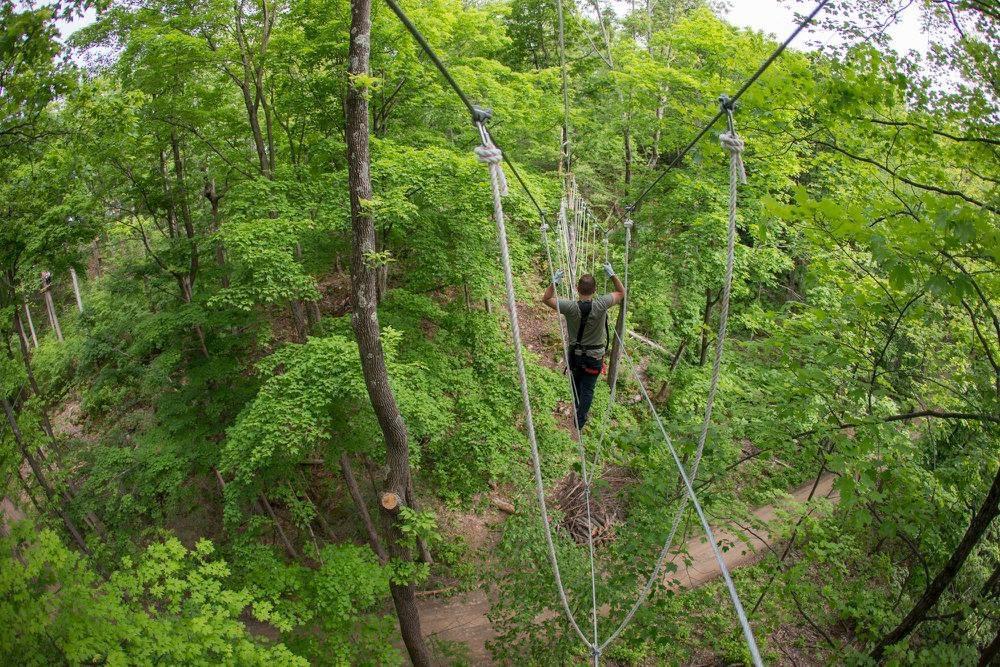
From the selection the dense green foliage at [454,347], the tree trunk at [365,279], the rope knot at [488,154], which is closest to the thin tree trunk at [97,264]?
the dense green foliage at [454,347]

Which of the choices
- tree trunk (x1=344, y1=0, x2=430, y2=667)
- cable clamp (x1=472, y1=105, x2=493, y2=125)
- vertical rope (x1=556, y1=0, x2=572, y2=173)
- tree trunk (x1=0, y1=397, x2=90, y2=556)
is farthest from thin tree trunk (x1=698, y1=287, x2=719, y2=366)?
tree trunk (x1=0, y1=397, x2=90, y2=556)

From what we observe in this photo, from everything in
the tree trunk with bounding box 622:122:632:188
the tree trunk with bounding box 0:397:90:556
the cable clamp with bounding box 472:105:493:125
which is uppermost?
the cable clamp with bounding box 472:105:493:125

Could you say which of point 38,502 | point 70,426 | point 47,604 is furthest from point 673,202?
point 70,426

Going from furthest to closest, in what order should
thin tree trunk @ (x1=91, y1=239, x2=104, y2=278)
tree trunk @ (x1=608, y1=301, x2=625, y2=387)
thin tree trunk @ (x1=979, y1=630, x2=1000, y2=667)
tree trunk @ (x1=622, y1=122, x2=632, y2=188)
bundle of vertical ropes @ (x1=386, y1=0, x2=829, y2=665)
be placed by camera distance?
thin tree trunk @ (x1=91, y1=239, x2=104, y2=278), tree trunk @ (x1=622, y1=122, x2=632, y2=188), tree trunk @ (x1=608, y1=301, x2=625, y2=387), thin tree trunk @ (x1=979, y1=630, x2=1000, y2=667), bundle of vertical ropes @ (x1=386, y1=0, x2=829, y2=665)

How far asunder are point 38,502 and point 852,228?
27.8 feet

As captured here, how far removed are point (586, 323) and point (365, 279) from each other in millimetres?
1724

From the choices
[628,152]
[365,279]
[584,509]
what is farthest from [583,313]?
[628,152]

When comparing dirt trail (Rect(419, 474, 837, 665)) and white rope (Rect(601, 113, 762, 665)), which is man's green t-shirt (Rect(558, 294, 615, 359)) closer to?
white rope (Rect(601, 113, 762, 665))

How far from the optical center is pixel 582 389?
505 centimetres

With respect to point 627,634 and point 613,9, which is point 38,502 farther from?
point 613,9

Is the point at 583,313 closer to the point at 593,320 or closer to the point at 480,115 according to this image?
the point at 593,320

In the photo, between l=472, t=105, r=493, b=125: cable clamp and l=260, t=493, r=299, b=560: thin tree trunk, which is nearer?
l=472, t=105, r=493, b=125: cable clamp

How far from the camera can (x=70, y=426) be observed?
10.6 metres

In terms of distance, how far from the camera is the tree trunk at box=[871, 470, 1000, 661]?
3340 mm
